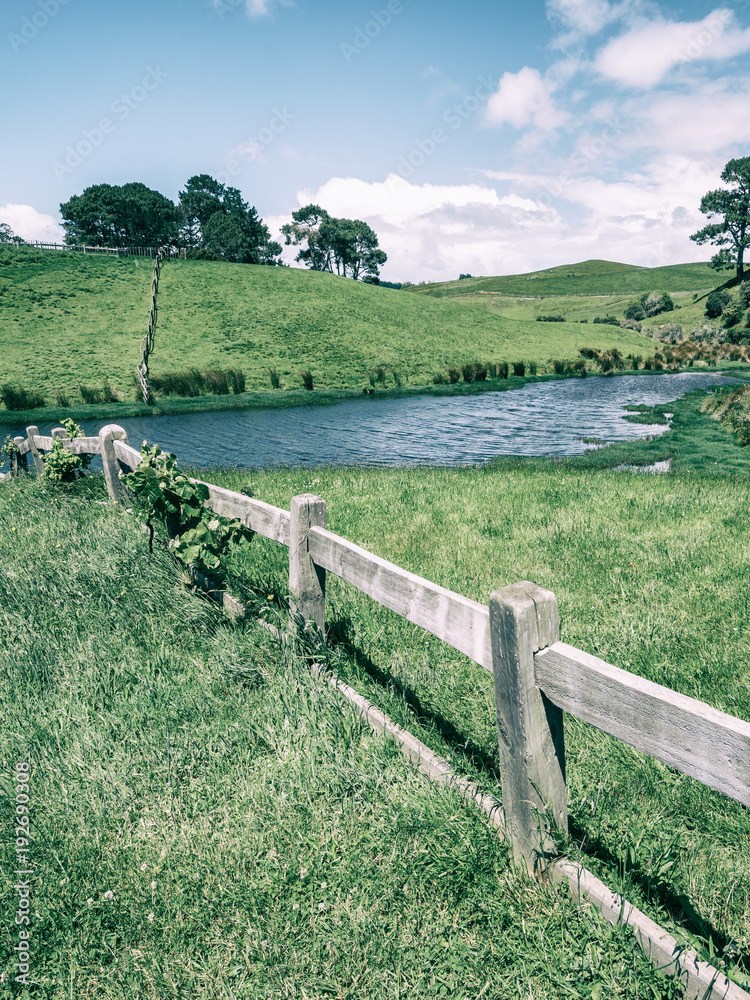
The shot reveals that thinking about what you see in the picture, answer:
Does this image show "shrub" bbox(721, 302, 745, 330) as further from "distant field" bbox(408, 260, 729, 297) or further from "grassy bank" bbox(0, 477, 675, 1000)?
"grassy bank" bbox(0, 477, 675, 1000)

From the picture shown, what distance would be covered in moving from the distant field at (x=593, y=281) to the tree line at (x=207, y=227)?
178 feet

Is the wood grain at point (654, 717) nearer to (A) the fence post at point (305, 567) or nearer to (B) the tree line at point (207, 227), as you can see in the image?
(A) the fence post at point (305, 567)

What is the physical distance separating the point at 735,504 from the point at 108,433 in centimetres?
1021

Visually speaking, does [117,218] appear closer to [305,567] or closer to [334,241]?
[334,241]

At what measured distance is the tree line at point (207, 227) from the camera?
109m

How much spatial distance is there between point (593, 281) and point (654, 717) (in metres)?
174

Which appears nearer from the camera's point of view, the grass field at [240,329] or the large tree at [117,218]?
the grass field at [240,329]

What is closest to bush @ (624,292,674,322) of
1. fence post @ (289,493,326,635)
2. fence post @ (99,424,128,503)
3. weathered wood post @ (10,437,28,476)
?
weathered wood post @ (10,437,28,476)

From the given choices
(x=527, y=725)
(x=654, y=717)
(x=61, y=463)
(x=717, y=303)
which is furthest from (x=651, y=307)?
(x=654, y=717)

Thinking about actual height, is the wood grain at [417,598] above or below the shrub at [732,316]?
below

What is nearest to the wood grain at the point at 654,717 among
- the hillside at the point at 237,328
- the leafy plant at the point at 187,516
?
the leafy plant at the point at 187,516

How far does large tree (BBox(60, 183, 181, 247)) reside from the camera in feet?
365

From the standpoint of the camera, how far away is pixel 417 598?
3.06 metres

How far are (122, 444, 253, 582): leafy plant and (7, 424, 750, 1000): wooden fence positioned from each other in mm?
2165
